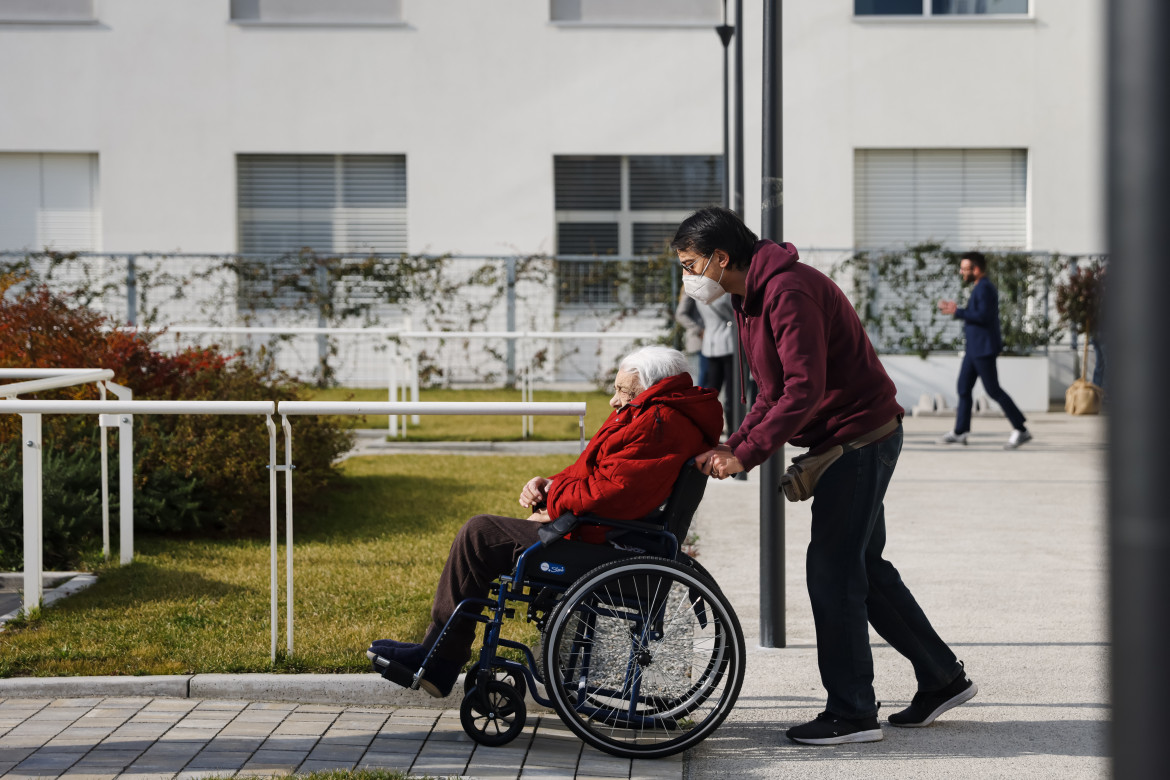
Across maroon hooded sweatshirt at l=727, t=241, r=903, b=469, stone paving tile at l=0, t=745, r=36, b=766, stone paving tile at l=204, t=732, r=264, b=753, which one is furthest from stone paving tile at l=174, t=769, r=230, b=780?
maroon hooded sweatshirt at l=727, t=241, r=903, b=469

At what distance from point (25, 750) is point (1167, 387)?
380 cm

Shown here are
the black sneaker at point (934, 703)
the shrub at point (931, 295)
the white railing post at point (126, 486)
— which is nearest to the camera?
the black sneaker at point (934, 703)

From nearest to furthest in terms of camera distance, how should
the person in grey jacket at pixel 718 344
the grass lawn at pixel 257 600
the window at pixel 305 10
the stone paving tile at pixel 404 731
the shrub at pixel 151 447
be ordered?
the stone paving tile at pixel 404 731 → the grass lawn at pixel 257 600 → the shrub at pixel 151 447 → the person in grey jacket at pixel 718 344 → the window at pixel 305 10

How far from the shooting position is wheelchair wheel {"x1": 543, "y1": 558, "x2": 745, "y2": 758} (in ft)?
12.7

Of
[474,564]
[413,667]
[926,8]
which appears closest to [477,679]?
[413,667]

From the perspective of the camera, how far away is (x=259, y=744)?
4.07m

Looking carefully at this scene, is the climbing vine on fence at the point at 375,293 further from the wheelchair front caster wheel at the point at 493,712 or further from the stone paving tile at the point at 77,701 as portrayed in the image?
the wheelchair front caster wheel at the point at 493,712

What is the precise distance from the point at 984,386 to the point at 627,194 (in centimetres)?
866

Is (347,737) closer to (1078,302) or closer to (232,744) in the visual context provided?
(232,744)

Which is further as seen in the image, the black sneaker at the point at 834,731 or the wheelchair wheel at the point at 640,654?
the black sneaker at the point at 834,731

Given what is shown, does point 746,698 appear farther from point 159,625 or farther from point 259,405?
point 159,625

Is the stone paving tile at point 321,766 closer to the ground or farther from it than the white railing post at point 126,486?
closer to the ground

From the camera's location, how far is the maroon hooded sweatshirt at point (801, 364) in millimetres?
3842

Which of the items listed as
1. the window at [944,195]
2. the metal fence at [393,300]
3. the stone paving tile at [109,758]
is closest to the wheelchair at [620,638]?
the stone paving tile at [109,758]
